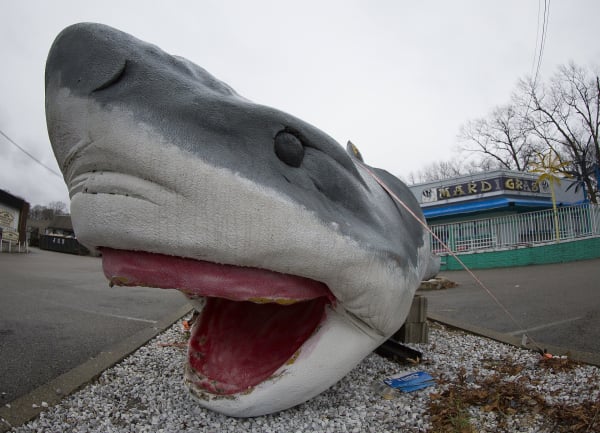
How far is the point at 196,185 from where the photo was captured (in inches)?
39.3

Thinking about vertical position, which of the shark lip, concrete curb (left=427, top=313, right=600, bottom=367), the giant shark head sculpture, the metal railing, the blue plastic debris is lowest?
the blue plastic debris

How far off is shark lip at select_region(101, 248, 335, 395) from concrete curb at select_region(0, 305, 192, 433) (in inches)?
29.4

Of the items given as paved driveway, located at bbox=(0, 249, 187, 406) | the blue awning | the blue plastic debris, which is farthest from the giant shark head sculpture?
the blue awning

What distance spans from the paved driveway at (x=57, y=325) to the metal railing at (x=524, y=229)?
8.99 metres

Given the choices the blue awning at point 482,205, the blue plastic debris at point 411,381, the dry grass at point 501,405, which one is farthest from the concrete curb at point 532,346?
the blue awning at point 482,205

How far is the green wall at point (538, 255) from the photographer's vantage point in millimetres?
11289

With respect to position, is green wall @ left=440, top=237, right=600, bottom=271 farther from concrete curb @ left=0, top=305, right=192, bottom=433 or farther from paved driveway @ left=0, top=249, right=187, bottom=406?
concrete curb @ left=0, top=305, right=192, bottom=433

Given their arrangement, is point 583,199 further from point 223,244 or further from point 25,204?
point 25,204

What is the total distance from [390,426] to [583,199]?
20376 mm

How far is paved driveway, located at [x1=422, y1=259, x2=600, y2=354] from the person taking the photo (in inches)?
125

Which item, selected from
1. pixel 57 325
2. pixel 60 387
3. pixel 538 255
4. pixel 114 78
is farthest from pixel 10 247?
pixel 538 255

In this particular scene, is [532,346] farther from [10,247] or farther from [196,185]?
[10,247]

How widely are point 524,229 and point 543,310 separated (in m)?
8.99

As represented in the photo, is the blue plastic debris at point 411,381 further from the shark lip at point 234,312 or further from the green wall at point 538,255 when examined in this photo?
the green wall at point 538,255
